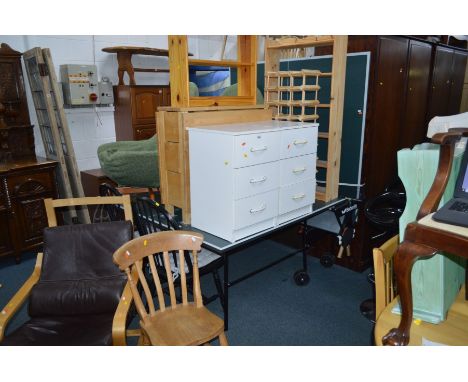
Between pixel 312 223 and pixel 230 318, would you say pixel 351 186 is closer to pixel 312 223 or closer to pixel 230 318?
pixel 312 223

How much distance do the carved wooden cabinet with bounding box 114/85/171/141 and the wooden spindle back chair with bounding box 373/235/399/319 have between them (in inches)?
141

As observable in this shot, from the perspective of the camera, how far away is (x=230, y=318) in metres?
2.62

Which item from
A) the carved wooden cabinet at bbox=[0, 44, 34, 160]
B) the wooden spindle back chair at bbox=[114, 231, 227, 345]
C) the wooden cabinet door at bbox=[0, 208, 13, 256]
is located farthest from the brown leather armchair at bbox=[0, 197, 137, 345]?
the carved wooden cabinet at bbox=[0, 44, 34, 160]

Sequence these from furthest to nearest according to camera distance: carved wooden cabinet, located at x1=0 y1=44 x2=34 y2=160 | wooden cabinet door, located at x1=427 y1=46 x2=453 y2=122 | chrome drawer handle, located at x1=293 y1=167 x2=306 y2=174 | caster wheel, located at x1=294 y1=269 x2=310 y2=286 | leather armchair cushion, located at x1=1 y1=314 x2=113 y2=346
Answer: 1. wooden cabinet door, located at x1=427 y1=46 x2=453 y2=122
2. carved wooden cabinet, located at x1=0 y1=44 x2=34 y2=160
3. caster wheel, located at x1=294 y1=269 x2=310 y2=286
4. chrome drawer handle, located at x1=293 y1=167 x2=306 y2=174
5. leather armchair cushion, located at x1=1 y1=314 x2=113 y2=346

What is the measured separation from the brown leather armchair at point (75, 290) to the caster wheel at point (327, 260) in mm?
1867

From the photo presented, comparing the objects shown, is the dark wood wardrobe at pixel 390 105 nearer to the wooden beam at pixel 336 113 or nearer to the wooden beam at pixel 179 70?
the wooden beam at pixel 336 113

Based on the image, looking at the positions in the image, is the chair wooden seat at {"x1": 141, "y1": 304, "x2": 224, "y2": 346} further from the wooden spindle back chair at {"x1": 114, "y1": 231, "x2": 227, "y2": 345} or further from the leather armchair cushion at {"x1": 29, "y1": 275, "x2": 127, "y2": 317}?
the leather armchair cushion at {"x1": 29, "y1": 275, "x2": 127, "y2": 317}

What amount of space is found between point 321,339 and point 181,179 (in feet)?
4.41

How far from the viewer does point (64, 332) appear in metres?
1.86

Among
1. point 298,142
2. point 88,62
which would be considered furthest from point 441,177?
point 88,62

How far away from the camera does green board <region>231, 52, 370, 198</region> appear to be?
9.59 feet

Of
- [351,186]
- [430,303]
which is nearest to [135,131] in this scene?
[351,186]

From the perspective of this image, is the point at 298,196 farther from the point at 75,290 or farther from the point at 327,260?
the point at 75,290

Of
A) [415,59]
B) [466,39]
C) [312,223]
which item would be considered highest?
[466,39]
